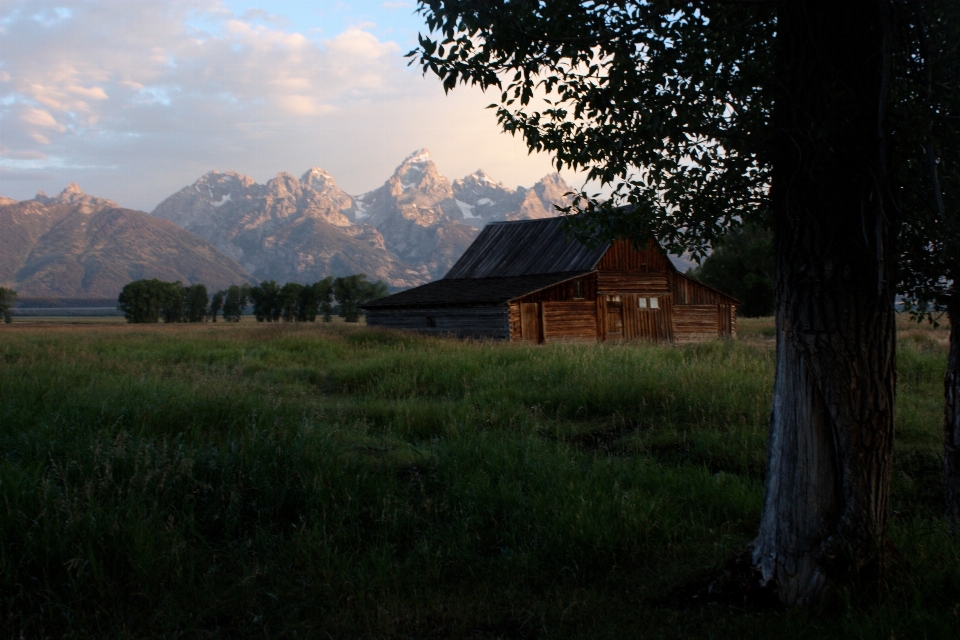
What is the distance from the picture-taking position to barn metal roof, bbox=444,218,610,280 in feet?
103

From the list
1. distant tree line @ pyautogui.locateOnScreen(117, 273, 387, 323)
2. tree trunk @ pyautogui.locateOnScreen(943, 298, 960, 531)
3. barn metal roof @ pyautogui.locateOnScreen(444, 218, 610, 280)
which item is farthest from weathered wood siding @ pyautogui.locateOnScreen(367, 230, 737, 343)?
distant tree line @ pyautogui.locateOnScreen(117, 273, 387, 323)

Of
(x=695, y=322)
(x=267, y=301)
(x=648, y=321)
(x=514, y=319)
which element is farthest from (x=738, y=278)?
(x=267, y=301)

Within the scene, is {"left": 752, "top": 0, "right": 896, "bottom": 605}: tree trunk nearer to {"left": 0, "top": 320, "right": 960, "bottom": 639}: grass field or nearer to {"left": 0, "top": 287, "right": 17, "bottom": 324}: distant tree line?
{"left": 0, "top": 320, "right": 960, "bottom": 639}: grass field

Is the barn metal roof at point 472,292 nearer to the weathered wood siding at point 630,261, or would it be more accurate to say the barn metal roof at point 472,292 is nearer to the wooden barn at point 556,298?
the wooden barn at point 556,298

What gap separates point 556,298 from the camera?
1176 inches

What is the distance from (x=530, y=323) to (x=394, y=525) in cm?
2408

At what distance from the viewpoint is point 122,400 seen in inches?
327

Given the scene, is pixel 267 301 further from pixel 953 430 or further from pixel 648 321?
pixel 953 430

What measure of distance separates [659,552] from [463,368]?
8864 millimetres

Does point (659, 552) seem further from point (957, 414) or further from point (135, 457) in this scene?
point (135, 457)

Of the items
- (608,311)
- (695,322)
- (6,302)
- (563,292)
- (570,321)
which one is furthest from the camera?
(6,302)

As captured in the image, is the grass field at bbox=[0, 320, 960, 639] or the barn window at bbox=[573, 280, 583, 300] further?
the barn window at bbox=[573, 280, 583, 300]

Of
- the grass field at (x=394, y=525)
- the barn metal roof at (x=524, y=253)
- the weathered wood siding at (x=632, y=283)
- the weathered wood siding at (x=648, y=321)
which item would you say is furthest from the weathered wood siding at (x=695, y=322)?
the grass field at (x=394, y=525)

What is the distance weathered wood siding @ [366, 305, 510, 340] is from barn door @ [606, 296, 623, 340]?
19.1 feet
